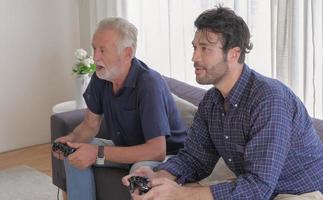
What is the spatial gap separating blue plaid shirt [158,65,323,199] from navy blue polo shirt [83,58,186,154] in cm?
28

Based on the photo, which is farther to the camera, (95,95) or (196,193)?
(95,95)

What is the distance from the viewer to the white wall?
3820mm

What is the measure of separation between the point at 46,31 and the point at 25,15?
214mm

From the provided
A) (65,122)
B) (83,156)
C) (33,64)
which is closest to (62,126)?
(65,122)

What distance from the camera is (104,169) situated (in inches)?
88.2

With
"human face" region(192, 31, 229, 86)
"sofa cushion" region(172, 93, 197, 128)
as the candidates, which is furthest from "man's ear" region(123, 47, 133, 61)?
"human face" region(192, 31, 229, 86)

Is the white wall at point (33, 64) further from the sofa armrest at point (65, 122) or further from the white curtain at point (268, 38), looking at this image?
the sofa armrest at point (65, 122)

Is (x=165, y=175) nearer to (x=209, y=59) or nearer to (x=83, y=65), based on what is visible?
(x=209, y=59)

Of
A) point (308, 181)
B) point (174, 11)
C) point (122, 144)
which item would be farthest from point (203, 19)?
point (174, 11)

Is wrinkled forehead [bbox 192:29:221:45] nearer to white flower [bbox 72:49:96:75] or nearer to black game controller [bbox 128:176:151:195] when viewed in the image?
black game controller [bbox 128:176:151:195]

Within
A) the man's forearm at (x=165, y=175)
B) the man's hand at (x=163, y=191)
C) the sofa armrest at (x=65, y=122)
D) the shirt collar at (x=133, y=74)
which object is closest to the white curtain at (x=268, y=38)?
the shirt collar at (x=133, y=74)

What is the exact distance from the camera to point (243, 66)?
5.41 ft

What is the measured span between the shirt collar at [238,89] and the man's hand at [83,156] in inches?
27.8

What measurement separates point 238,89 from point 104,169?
87 cm
